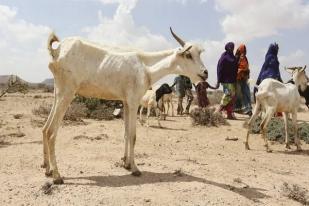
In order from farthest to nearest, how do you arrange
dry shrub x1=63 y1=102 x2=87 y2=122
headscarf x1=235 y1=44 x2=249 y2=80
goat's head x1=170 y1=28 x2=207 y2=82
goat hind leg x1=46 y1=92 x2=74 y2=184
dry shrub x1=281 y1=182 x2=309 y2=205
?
headscarf x1=235 y1=44 x2=249 y2=80 < dry shrub x1=63 y1=102 x2=87 y2=122 < goat's head x1=170 y1=28 x2=207 y2=82 < dry shrub x1=281 y1=182 x2=309 y2=205 < goat hind leg x1=46 y1=92 x2=74 y2=184

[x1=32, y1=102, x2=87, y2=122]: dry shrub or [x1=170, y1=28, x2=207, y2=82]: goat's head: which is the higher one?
[x1=170, y1=28, x2=207, y2=82]: goat's head

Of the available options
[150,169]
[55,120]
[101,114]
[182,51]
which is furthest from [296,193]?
[101,114]

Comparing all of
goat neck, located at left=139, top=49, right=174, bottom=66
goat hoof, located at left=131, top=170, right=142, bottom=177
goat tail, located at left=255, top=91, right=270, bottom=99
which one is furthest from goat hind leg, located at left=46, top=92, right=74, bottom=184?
goat tail, located at left=255, top=91, right=270, bottom=99

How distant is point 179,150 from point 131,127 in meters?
3.11

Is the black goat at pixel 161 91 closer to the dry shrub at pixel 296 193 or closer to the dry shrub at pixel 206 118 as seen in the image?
the dry shrub at pixel 206 118

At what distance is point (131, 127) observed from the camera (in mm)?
6527

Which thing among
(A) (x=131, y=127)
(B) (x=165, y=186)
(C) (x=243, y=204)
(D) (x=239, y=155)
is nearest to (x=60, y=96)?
(A) (x=131, y=127)

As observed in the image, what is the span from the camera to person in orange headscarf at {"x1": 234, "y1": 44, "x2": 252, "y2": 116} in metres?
15.5

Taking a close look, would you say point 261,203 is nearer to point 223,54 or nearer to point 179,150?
point 179,150

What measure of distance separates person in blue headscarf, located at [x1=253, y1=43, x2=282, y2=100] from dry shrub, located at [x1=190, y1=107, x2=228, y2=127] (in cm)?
142

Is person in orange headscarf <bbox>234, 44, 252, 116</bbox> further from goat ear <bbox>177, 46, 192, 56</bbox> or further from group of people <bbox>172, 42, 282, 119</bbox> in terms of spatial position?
goat ear <bbox>177, 46, 192, 56</bbox>

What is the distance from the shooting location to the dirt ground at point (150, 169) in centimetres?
572

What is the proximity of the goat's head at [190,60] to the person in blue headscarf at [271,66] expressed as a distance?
6.81 meters

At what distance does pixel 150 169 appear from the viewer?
716cm
